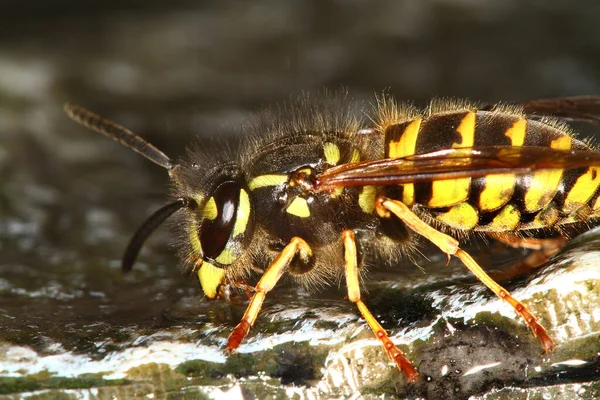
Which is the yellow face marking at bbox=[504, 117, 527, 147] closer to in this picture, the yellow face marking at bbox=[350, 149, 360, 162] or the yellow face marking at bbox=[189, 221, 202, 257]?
the yellow face marking at bbox=[350, 149, 360, 162]

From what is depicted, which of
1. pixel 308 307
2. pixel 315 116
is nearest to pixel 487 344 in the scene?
pixel 308 307

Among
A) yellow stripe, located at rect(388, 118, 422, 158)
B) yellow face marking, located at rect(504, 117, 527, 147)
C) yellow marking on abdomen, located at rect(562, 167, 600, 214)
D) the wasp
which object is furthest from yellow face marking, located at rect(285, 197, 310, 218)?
yellow marking on abdomen, located at rect(562, 167, 600, 214)

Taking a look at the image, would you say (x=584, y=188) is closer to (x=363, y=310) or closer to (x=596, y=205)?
(x=596, y=205)

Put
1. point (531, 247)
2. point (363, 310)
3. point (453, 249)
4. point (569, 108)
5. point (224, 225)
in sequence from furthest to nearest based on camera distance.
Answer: point (569, 108) → point (531, 247) → point (224, 225) → point (453, 249) → point (363, 310)

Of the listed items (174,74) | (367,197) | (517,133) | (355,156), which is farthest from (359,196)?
(174,74)

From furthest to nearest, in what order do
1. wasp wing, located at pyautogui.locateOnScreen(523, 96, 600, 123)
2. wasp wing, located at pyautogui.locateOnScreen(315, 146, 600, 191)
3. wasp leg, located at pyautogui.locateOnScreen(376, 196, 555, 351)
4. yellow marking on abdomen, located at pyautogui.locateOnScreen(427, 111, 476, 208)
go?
wasp wing, located at pyautogui.locateOnScreen(523, 96, 600, 123) < yellow marking on abdomen, located at pyautogui.locateOnScreen(427, 111, 476, 208) < wasp wing, located at pyautogui.locateOnScreen(315, 146, 600, 191) < wasp leg, located at pyautogui.locateOnScreen(376, 196, 555, 351)

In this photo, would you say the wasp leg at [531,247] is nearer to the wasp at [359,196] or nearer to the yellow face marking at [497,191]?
the wasp at [359,196]

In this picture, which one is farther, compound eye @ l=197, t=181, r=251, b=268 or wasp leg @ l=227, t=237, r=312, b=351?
compound eye @ l=197, t=181, r=251, b=268
